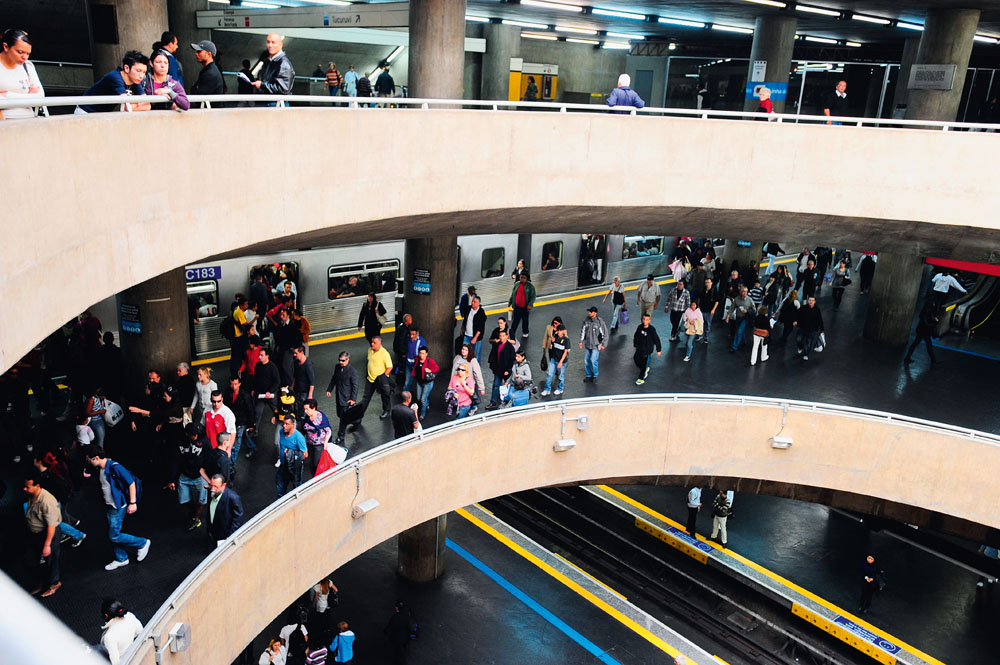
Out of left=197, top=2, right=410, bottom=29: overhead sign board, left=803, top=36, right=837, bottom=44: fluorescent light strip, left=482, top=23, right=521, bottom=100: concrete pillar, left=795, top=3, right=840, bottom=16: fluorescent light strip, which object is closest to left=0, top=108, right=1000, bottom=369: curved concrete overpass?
left=197, top=2, right=410, bottom=29: overhead sign board

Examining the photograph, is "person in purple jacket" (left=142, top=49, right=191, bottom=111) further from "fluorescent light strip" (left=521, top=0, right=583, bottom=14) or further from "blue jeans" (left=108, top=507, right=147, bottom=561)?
"fluorescent light strip" (left=521, top=0, right=583, bottom=14)

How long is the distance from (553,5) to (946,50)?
33.3 ft

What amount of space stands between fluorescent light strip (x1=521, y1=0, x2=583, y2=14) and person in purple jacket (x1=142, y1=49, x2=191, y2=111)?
51.3 ft


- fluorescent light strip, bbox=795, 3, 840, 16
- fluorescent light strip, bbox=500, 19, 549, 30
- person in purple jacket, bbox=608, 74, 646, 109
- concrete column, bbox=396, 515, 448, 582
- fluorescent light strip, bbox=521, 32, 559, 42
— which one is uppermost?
Answer: fluorescent light strip, bbox=795, 3, 840, 16

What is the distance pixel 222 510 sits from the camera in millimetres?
10234

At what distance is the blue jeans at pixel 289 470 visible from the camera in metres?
11.6

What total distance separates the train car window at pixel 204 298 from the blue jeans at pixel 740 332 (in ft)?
40.0

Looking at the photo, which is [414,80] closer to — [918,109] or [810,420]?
[810,420]

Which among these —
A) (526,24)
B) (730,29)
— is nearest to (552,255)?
(526,24)

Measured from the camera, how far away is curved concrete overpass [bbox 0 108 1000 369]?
7078 mm

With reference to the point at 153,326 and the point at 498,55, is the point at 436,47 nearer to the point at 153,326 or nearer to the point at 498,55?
the point at 153,326

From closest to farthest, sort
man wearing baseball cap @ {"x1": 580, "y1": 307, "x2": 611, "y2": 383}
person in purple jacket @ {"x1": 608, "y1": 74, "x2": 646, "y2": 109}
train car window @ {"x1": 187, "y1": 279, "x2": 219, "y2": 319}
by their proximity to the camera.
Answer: person in purple jacket @ {"x1": 608, "y1": 74, "x2": 646, "y2": 109}, man wearing baseball cap @ {"x1": 580, "y1": 307, "x2": 611, "y2": 383}, train car window @ {"x1": 187, "y1": 279, "x2": 219, "y2": 319}

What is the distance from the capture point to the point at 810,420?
15750mm

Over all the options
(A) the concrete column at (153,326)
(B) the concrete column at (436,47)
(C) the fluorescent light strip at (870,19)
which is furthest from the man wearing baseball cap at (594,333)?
(C) the fluorescent light strip at (870,19)
